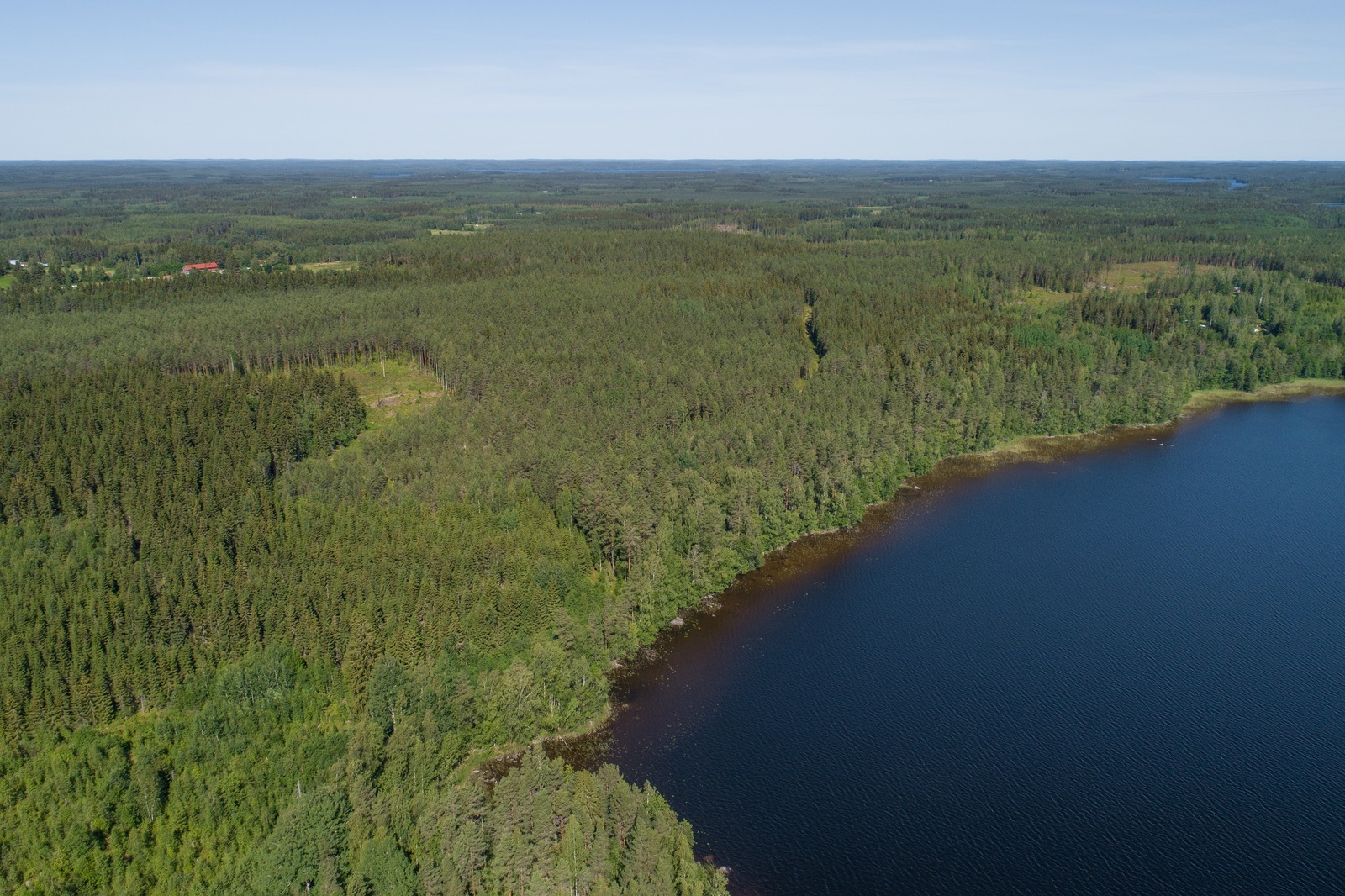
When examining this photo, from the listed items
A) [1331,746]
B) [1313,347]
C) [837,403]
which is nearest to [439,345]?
[837,403]

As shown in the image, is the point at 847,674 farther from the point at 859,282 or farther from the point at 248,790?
the point at 859,282

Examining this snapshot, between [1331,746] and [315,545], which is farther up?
[315,545]

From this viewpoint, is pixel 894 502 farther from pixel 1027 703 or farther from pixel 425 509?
pixel 425 509

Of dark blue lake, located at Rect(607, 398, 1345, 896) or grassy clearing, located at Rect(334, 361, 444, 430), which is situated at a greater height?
grassy clearing, located at Rect(334, 361, 444, 430)

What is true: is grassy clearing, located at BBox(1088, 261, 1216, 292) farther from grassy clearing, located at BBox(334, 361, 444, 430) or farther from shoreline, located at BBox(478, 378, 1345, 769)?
grassy clearing, located at BBox(334, 361, 444, 430)

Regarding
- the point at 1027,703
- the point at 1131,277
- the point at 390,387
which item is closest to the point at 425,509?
the point at 1027,703

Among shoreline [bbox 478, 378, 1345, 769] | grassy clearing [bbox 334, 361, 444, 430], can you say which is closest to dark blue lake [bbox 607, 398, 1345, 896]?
shoreline [bbox 478, 378, 1345, 769]
